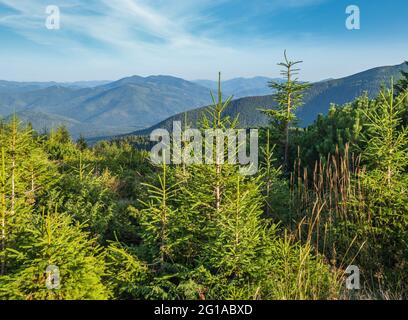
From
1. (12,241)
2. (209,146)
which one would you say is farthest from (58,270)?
(209,146)

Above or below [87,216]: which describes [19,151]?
above

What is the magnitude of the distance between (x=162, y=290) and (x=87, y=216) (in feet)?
10.5

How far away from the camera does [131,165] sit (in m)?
15.6

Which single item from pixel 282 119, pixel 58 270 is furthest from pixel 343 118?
pixel 58 270

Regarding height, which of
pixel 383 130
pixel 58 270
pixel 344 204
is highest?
pixel 383 130

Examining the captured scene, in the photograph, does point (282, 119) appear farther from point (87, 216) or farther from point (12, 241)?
point (12, 241)

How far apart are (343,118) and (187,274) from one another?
357 inches

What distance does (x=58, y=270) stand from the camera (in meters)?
3.92
